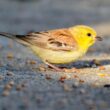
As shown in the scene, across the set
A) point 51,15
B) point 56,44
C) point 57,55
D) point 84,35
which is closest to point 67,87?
point 57,55

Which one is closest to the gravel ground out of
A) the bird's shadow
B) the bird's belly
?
the bird's shadow

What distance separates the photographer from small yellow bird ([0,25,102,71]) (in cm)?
915

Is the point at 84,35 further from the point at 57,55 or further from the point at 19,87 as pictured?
the point at 19,87

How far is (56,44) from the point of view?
9242 mm

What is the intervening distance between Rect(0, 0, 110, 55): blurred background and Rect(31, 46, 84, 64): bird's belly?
4.10 m

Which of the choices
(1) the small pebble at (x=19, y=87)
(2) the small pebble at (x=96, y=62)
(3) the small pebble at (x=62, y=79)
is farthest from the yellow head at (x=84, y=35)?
(1) the small pebble at (x=19, y=87)

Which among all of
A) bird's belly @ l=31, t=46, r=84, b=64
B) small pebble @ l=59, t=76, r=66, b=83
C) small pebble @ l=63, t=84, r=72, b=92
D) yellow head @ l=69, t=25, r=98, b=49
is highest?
yellow head @ l=69, t=25, r=98, b=49

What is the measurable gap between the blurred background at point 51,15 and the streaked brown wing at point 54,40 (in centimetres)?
400

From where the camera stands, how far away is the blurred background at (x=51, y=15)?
15973 mm

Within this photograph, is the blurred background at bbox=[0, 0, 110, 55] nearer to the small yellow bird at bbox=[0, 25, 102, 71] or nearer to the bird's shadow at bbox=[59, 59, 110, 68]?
the bird's shadow at bbox=[59, 59, 110, 68]

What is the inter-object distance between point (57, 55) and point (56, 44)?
0.19m

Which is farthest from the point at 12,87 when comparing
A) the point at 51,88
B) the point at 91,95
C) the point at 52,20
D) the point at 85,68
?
the point at 52,20

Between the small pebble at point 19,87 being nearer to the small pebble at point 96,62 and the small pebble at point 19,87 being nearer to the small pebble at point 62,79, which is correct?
the small pebble at point 62,79

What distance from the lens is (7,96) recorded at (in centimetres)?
731
